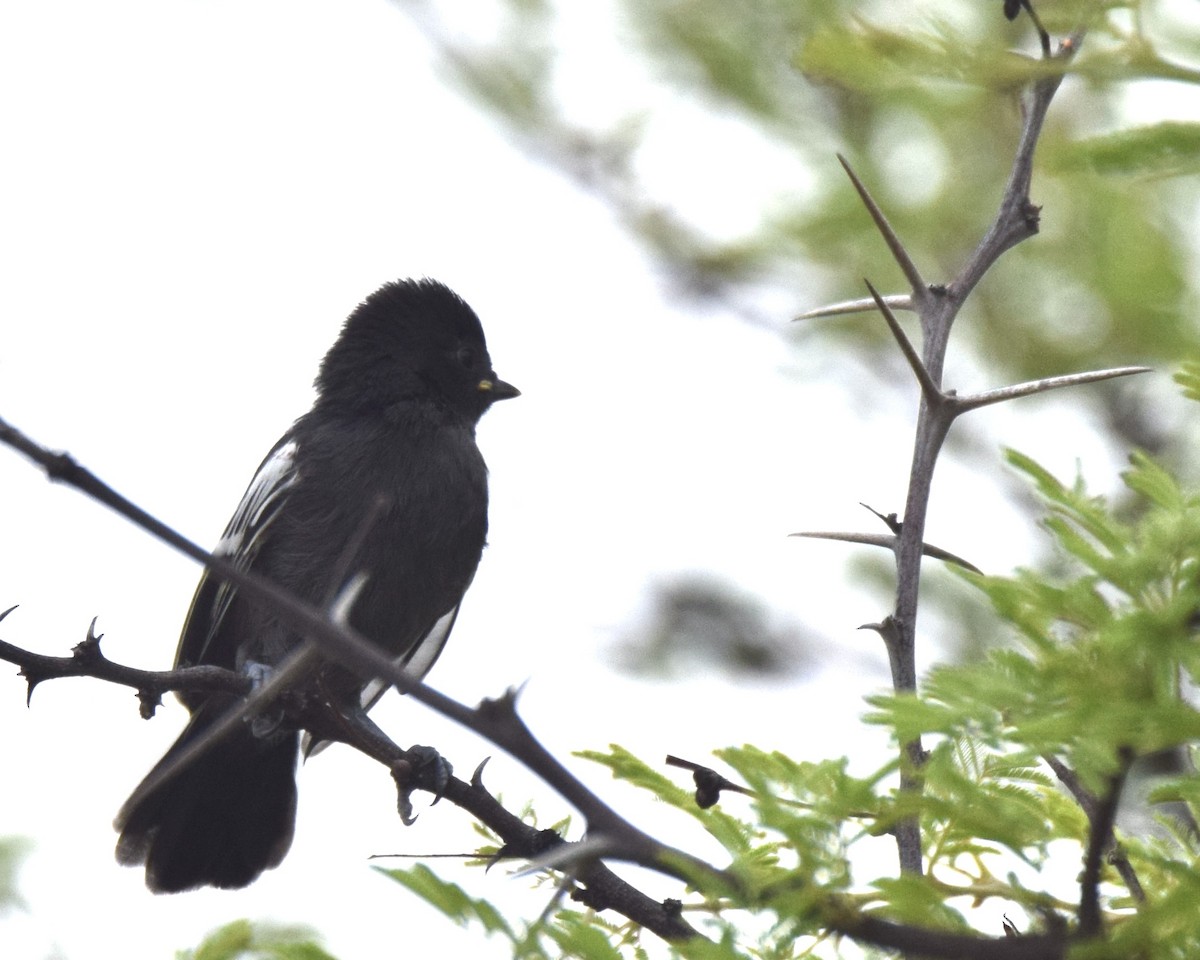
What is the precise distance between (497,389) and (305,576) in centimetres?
145

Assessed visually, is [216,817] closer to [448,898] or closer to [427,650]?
[427,650]

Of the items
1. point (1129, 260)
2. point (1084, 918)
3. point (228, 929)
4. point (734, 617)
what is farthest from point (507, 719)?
point (734, 617)

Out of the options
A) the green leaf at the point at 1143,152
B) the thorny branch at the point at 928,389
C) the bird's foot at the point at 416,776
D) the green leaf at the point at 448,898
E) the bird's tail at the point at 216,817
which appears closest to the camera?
the green leaf at the point at 1143,152

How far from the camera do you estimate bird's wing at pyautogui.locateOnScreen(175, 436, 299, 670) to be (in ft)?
19.3

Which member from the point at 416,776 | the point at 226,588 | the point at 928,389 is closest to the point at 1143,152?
the point at 928,389

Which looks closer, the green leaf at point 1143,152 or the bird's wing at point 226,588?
the green leaf at point 1143,152

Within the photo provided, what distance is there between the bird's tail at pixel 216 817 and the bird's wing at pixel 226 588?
1.15 ft

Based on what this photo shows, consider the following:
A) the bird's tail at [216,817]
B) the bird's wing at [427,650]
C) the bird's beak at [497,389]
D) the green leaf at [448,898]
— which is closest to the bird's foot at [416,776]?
the green leaf at [448,898]

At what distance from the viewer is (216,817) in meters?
5.72

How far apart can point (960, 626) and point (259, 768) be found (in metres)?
2.80

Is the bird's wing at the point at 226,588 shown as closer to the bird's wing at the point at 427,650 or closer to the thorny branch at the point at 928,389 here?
the bird's wing at the point at 427,650

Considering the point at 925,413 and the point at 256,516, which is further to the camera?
the point at 256,516

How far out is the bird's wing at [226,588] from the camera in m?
5.89

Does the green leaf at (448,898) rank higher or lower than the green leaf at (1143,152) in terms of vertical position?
lower
